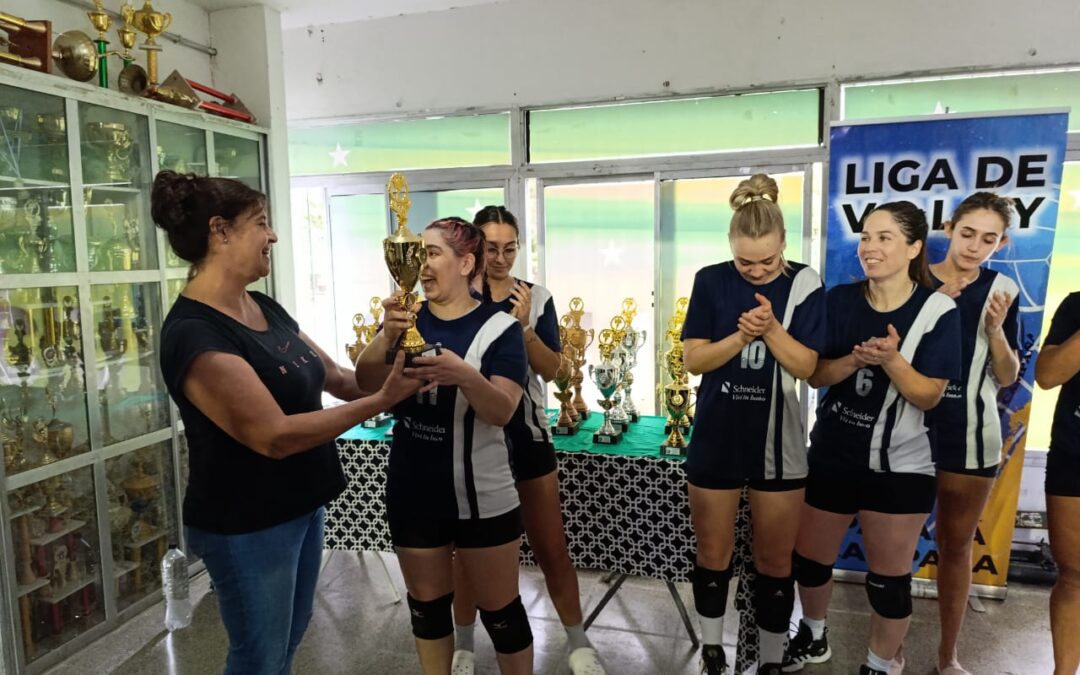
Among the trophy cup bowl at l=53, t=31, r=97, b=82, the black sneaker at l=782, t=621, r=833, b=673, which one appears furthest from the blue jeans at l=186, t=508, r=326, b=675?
the trophy cup bowl at l=53, t=31, r=97, b=82

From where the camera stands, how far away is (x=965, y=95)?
3.37 m

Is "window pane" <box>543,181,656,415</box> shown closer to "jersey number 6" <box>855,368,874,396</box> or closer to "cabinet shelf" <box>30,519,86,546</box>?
"jersey number 6" <box>855,368,874,396</box>

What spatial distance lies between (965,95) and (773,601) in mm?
2708

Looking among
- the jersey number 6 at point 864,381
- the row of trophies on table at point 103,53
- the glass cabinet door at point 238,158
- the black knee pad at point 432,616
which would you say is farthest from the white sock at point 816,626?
the row of trophies on table at point 103,53

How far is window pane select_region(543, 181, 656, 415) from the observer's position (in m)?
4.08

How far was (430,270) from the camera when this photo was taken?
1.75m

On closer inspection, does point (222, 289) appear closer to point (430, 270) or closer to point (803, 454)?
point (430, 270)

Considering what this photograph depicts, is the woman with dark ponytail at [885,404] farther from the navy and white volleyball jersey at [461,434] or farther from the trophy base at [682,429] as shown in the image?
the navy and white volleyball jersey at [461,434]

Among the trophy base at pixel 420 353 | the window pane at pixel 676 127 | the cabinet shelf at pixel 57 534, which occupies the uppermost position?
the window pane at pixel 676 127

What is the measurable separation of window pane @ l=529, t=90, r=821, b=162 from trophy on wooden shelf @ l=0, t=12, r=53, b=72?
7.68ft

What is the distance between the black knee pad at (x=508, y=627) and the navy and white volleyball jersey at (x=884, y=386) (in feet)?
3.38

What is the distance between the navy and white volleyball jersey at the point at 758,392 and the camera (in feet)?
6.50

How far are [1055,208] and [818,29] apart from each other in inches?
55.5

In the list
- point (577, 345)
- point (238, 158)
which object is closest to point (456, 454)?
point (577, 345)
